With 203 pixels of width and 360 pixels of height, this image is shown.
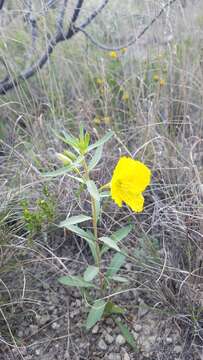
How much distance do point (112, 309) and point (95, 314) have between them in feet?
0.27

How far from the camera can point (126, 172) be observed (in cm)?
98

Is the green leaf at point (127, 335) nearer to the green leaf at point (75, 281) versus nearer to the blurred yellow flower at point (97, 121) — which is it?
the green leaf at point (75, 281)

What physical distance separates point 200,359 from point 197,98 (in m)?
1.19

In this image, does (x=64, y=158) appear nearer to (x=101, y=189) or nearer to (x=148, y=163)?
(x=101, y=189)

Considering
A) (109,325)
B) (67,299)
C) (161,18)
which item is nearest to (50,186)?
(67,299)

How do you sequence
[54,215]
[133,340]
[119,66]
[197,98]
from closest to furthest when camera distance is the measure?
[133,340] < [54,215] < [197,98] < [119,66]

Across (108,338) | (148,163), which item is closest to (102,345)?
(108,338)

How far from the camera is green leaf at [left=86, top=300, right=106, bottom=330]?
1.07m

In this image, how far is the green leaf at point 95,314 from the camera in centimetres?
107

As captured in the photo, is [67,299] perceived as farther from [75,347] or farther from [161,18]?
[161,18]

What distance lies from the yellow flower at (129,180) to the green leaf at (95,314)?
29cm

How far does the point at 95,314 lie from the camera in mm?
1080

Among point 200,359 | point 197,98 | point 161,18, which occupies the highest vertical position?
point 161,18

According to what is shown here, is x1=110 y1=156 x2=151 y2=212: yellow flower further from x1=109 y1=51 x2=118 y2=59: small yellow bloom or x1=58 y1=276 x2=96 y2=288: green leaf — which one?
x1=109 y1=51 x2=118 y2=59: small yellow bloom
